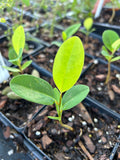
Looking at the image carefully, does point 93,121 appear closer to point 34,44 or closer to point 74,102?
point 74,102

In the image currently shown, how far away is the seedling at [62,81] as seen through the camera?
15.5 inches

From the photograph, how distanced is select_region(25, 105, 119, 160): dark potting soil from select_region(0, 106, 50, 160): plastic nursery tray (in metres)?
0.03

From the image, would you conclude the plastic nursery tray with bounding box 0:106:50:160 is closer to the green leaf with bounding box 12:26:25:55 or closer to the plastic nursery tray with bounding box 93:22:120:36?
the green leaf with bounding box 12:26:25:55

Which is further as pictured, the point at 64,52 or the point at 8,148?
the point at 8,148

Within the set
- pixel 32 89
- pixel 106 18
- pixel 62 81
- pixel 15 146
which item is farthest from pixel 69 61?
pixel 106 18

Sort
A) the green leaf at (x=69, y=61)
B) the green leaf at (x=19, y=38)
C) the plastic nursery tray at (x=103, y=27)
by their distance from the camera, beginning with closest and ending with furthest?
the green leaf at (x=69, y=61) < the green leaf at (x=19, y=38) < the plastic nursery tray at (x=103, y=27)

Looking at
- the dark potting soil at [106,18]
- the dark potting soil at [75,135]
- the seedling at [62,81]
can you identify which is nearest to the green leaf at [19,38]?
the seedling at [62,81]

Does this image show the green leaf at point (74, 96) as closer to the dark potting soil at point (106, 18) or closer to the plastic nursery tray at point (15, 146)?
the plastic nursery tray at point (15, 146)

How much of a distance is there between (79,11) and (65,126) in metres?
1.19

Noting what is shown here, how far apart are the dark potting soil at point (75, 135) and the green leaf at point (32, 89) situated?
264 millimetres

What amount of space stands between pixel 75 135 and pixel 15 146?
0.30 meters

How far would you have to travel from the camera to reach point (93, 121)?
77 centimetres

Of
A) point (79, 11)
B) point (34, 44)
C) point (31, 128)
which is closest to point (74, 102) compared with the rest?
point (31, 128)

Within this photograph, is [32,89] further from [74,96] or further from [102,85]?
[102,85]
